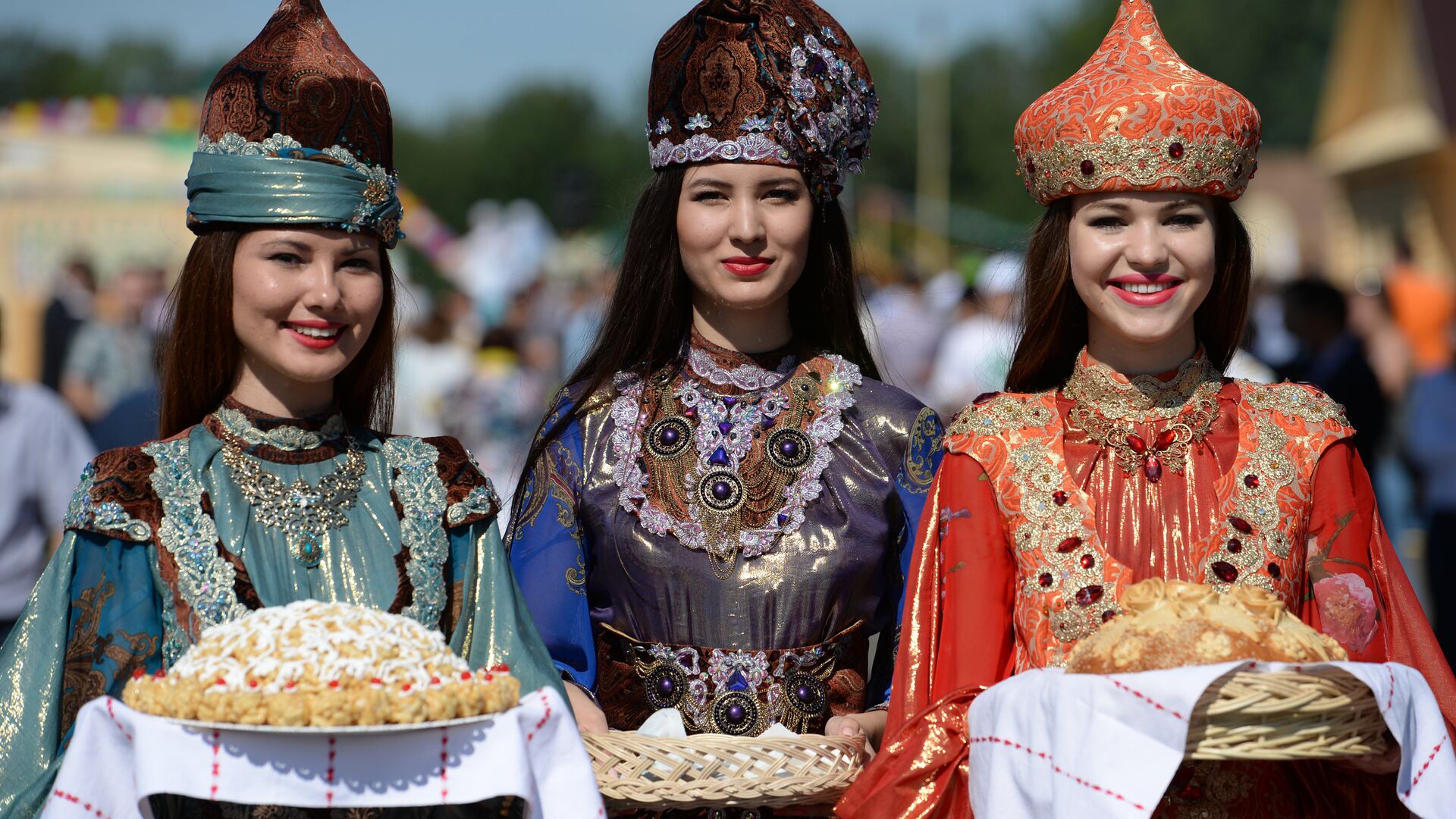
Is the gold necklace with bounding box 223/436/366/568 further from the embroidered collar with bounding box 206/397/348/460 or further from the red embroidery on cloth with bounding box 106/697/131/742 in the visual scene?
the red embroidery on cloth with bounding box 106/697/131/742

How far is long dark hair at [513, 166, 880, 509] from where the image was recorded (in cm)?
404

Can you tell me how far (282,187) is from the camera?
3.35 m

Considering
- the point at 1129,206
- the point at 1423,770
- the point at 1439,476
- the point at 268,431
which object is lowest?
the point at 1439,476

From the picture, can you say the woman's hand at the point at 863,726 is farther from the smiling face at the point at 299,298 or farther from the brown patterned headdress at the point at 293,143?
the brown patterned headdress at the point at 293,143

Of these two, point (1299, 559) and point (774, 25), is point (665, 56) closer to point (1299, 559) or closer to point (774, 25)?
point (774, 25)

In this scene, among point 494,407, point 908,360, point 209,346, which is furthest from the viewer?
point 908,360

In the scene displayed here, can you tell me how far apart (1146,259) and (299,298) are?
1.61 m

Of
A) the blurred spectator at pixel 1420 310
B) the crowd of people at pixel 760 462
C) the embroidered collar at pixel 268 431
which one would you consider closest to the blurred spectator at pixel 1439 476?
the blurred spectator at pixel 1420 310

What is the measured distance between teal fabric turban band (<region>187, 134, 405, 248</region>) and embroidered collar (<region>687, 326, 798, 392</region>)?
2.96 ft

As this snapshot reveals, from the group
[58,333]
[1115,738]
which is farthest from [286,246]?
[58,333]

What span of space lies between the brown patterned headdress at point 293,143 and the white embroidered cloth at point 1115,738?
1531 millimetres

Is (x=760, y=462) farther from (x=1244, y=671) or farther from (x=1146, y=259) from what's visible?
(x=1244, y=671)

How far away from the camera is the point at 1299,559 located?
10.8 ft

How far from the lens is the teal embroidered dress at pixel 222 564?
3078mm
